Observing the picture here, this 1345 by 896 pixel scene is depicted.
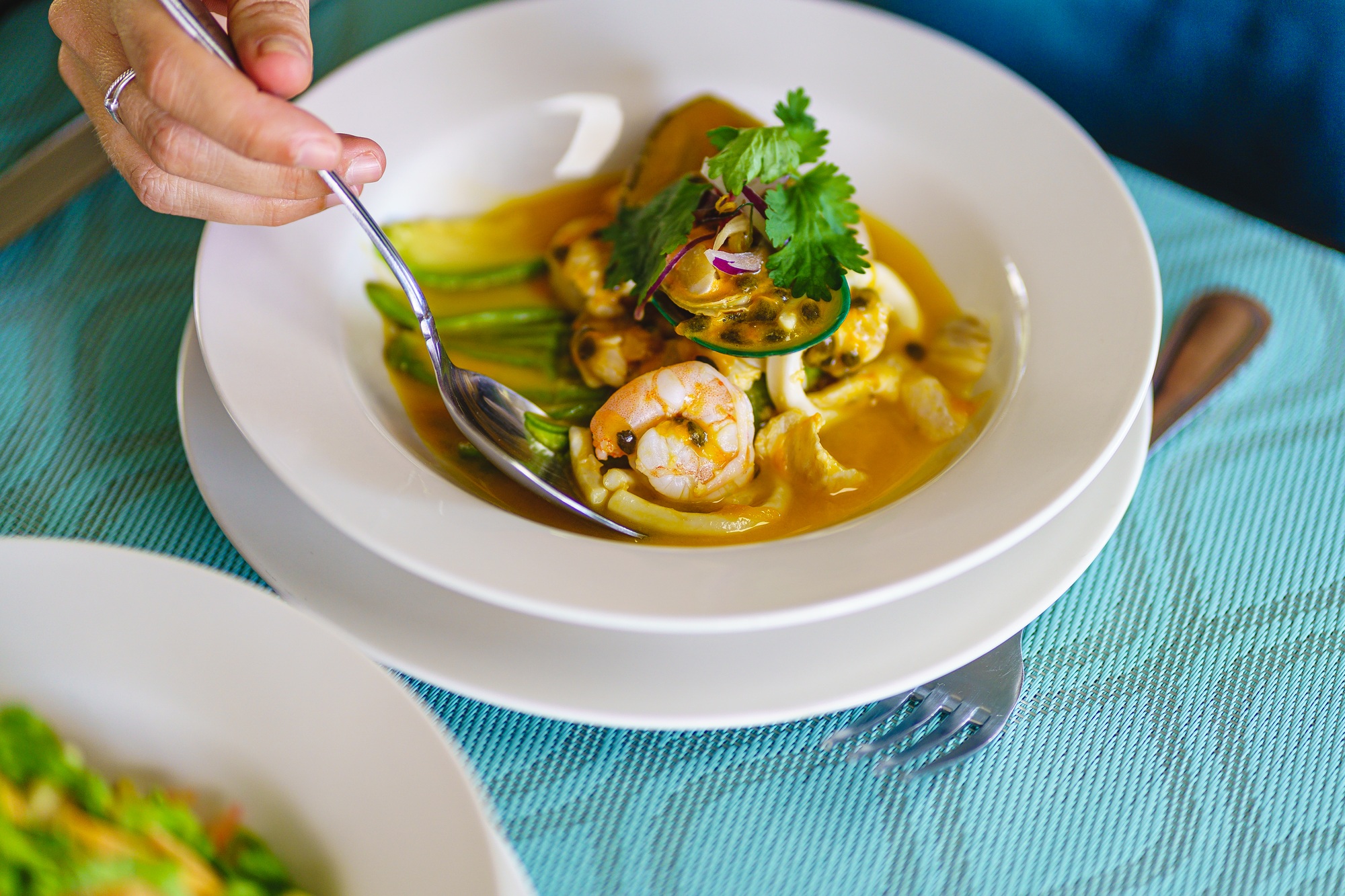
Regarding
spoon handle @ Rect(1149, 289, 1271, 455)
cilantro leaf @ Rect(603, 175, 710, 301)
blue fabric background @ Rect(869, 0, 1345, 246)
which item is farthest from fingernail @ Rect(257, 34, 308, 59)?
blue fabric background @ Rect(869, 0, 1345, 246)

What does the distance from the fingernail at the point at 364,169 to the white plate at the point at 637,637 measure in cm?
54

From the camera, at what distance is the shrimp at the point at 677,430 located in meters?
1.73

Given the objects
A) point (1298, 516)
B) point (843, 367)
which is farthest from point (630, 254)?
point (1298, 516)

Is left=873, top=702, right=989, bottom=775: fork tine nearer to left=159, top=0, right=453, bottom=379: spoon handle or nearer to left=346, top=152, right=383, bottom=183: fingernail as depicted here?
left=159, top=0, right=453, bottom=379: spoon handle

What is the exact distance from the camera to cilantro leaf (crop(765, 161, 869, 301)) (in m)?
1.78

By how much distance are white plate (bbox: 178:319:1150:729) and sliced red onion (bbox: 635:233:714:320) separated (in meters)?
0.78

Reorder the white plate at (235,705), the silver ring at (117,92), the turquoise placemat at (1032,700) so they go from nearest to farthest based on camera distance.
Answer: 1. the white plate at (235,705)
2. the turquoise placemat at (1032,700)
3. the silver ring at (117,92)

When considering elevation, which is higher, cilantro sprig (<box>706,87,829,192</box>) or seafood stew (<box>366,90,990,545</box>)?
cilantro sprig (<box>706,87,829,192</box>)

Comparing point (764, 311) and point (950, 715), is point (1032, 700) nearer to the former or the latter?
point (950, 715)

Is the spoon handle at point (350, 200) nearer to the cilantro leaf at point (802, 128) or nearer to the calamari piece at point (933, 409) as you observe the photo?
the cilantro leaf at point (802, 128)

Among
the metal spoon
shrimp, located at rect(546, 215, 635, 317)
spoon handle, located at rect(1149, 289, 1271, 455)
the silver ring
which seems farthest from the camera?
shrimp, located at rect(546, 215, 635, 317)

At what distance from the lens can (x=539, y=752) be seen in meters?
1.33

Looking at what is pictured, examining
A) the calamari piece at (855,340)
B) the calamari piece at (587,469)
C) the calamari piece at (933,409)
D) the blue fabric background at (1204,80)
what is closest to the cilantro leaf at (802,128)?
the calamari piece at (855,340)

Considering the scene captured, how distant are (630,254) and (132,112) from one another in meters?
0.95
